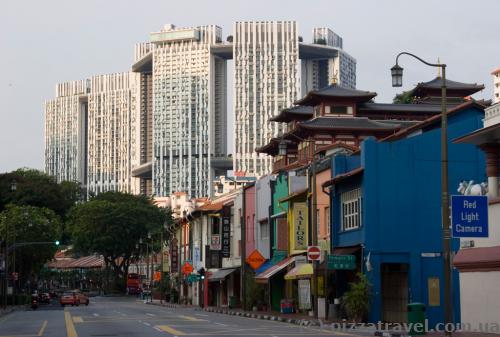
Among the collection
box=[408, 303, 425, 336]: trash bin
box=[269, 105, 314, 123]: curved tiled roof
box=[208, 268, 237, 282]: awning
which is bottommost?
box=[408, 303, 425, 336]: trash bin

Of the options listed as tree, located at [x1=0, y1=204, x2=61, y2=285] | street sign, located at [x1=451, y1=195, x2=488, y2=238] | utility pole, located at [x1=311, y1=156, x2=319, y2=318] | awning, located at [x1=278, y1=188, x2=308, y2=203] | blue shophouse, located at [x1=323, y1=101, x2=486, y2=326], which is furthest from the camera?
tree, located at [x1=0, y1=204, x2=61, y2=285]

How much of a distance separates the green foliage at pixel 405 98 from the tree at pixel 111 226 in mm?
38521

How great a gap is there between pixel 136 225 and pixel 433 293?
87103 mm

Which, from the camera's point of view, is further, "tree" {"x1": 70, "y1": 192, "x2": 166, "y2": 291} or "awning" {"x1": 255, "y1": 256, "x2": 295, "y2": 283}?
"tree" {"x1": 70, "y1": 192, "x2": 166, "y2": 291}

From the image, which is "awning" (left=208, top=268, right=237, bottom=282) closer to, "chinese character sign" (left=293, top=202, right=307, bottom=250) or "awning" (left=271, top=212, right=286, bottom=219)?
"awning" (left=271, top=212, right=286, bottom=219)

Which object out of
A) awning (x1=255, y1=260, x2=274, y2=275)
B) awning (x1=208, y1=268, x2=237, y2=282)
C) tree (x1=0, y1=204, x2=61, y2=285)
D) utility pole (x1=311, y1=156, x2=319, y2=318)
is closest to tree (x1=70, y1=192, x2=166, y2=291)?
tree (x1=0, y1=204, x2=61, y2=285)

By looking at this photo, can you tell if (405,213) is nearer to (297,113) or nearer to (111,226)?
(297,113)

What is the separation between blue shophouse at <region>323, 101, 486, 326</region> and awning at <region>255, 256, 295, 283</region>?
34.0 ft

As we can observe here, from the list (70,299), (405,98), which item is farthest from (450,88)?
(70,299)

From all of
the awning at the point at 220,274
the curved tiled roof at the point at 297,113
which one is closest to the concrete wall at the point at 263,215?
the awning at the point at 220,274

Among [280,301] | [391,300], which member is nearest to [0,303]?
[280,301]

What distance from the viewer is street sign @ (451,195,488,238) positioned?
26672 mm

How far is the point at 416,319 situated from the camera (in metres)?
32.2

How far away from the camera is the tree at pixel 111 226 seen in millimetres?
125562
